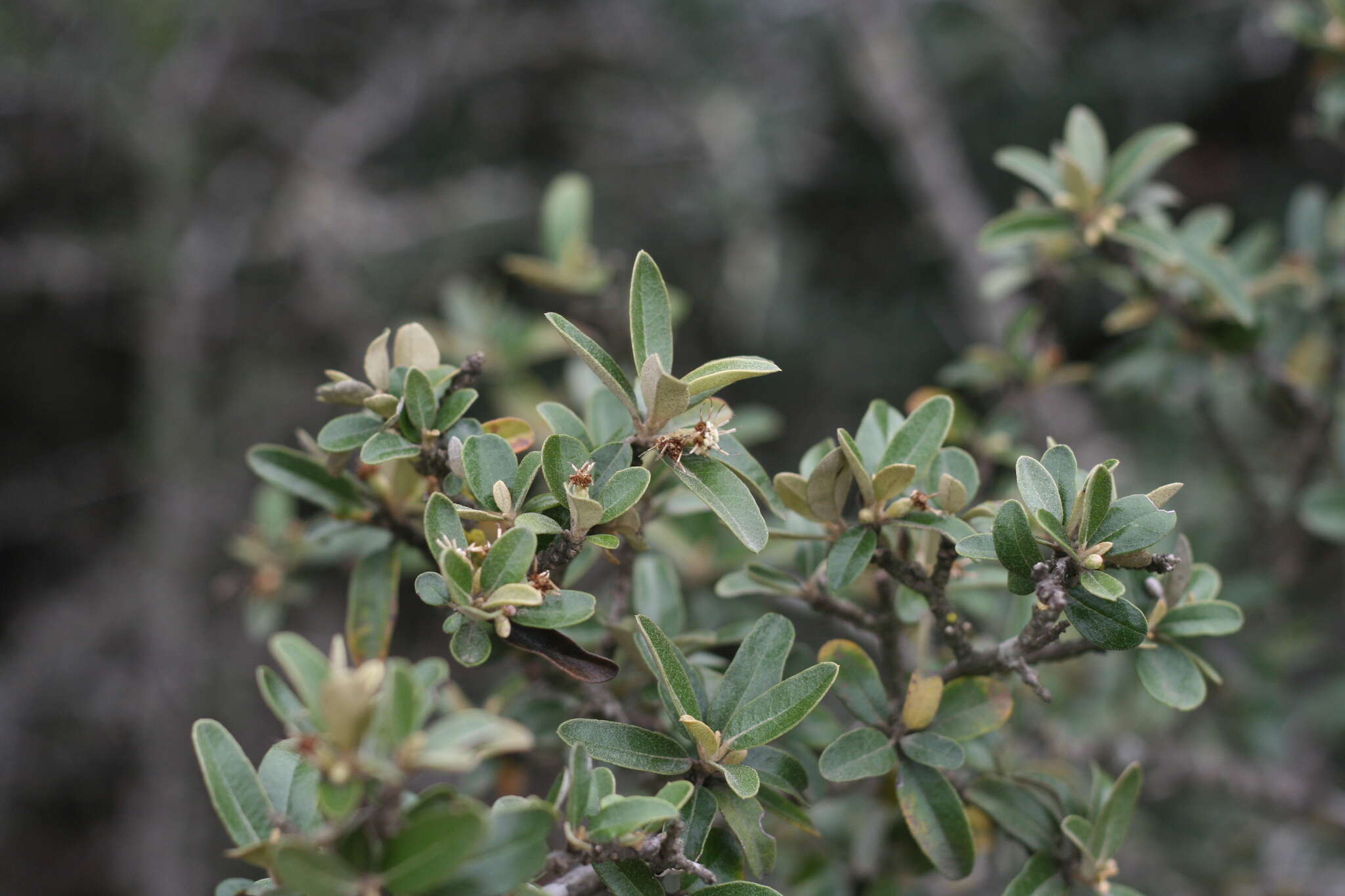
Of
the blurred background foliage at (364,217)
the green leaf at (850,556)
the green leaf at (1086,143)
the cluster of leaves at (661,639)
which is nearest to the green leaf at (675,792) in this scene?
the cluster of leaves at (661,639)

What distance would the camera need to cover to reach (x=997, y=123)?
2705 mm

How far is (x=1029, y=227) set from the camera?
117 centimetres

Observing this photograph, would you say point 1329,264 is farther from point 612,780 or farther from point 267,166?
point 267,166

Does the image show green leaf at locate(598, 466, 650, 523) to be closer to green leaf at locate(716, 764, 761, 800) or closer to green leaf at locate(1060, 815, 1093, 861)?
green leaf at locate(716, 764, 761, 800)

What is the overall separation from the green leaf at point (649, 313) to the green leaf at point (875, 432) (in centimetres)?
22

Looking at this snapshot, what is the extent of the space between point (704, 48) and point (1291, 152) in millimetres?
1740

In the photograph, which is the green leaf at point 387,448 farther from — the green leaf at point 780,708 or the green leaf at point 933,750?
the green leaf at point 933,750

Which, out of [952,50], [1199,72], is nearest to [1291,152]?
[1199,72]

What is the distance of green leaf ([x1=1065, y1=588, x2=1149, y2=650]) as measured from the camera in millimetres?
744

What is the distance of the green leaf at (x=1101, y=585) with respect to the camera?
726mm

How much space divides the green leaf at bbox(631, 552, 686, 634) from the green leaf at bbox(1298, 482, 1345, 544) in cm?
108

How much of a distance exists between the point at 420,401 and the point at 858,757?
537 mm

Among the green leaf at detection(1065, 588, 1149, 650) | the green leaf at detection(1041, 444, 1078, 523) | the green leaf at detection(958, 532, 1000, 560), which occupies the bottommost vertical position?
the green leaf at detection(1065, 588, 1149, 650)

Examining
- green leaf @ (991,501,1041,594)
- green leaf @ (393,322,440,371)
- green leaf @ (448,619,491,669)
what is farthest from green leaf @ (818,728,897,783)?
green leaf @ (393,322,440,371)
